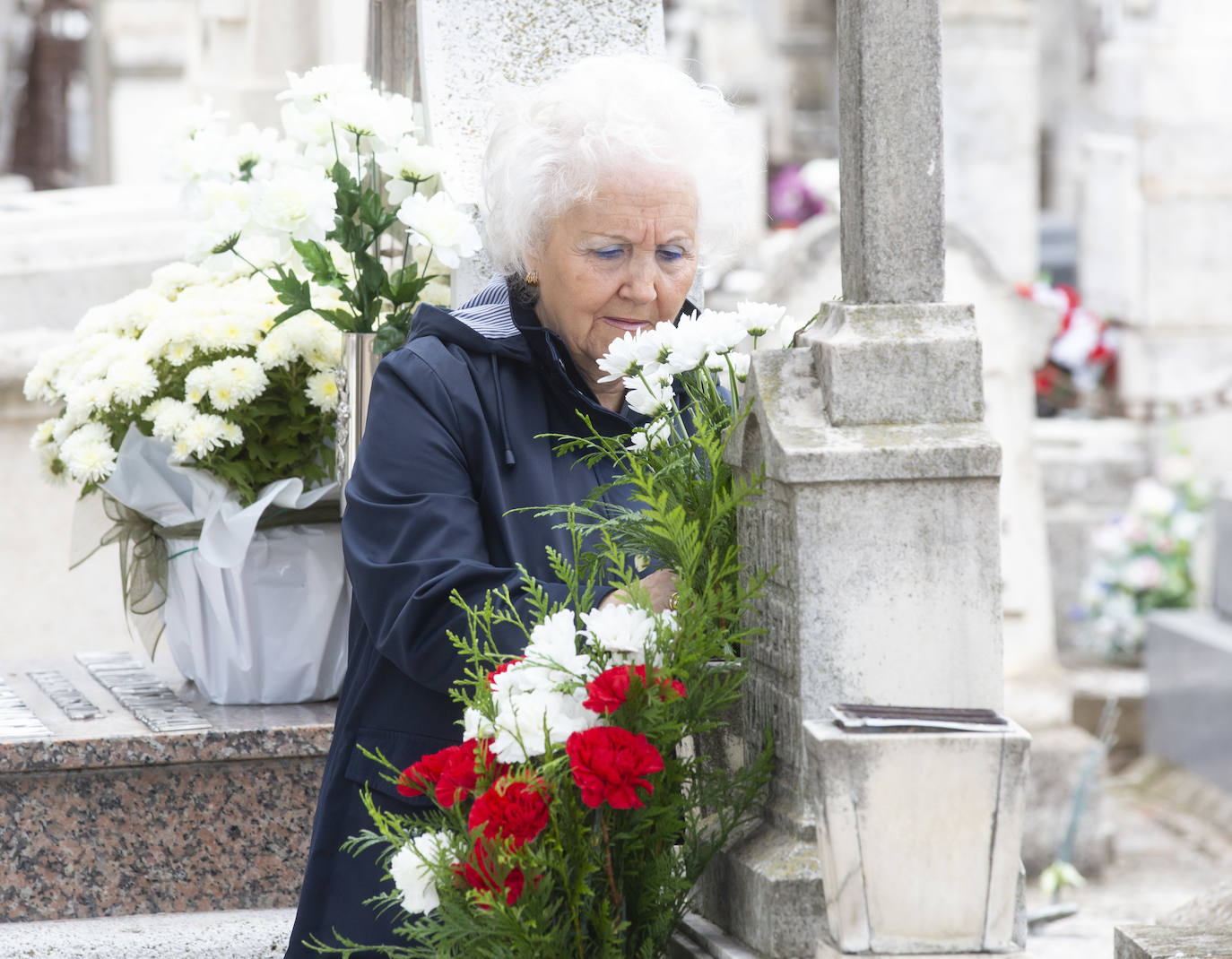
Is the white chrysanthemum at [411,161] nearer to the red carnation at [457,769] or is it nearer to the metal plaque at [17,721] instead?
the metal plaque at [17,721]

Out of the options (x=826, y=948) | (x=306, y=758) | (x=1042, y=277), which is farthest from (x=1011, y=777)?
(x=1042, y=277)

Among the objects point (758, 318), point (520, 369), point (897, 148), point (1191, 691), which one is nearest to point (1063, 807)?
point (1191, 691)

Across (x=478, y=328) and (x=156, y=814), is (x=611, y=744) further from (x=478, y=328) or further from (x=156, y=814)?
(x=156, y=814)

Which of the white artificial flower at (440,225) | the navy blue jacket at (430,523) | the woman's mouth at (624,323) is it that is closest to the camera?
the navy blue jacket at (430,523)

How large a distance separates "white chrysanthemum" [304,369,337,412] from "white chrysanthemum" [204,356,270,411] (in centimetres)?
11

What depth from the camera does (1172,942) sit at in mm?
2287

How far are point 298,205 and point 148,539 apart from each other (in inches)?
28.4

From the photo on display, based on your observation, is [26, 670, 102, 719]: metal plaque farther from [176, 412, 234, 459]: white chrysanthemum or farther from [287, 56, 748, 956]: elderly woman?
[287, 56, 748, 956]: elderly woman

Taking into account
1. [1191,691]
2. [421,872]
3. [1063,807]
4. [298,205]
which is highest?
[298,205]

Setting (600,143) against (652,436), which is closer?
(652,436)

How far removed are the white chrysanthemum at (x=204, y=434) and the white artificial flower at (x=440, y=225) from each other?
46cm

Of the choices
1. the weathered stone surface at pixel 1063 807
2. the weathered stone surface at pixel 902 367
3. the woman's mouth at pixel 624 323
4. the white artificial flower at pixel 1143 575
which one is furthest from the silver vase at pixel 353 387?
the white artificial flower at pixel 1143 575

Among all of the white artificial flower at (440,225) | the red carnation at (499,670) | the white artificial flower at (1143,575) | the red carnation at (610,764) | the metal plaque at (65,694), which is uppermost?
the white artificial flower at (440,225)

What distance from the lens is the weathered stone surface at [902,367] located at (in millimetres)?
1835
